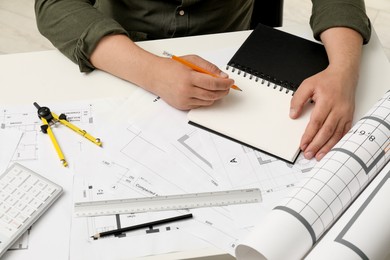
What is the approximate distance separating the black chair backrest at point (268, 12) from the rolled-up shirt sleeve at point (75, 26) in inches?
19.8

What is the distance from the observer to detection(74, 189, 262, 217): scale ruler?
0.83 meters

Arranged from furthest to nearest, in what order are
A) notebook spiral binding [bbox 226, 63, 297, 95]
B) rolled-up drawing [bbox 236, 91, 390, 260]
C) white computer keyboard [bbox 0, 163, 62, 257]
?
notebook spiral binding [bbox 226, 63, 297, 95] < white computer keyboard [bbox 0, 163, 62, 257] < rolled-up drawing [bbox 236, 91, 390, 260]

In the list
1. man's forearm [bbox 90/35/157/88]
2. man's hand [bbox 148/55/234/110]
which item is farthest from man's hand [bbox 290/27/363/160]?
man's forearm [bbox 90/35/157/88]

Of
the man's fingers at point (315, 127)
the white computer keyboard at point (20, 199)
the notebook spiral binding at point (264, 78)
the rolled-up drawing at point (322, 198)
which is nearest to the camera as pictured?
the rolled-up drawing at point (322, 198)

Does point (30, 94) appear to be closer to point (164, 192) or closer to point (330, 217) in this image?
point (164, 192)

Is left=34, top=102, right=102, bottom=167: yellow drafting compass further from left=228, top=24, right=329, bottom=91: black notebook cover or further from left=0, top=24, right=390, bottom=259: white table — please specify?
left=228, top=24, right=329, bottom=91: black notebook cover

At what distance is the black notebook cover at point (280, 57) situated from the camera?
1.04 meters

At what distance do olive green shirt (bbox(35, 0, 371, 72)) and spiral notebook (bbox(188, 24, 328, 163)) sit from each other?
0.09 meters

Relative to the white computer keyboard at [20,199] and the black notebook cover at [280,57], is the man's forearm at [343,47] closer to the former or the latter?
the black notebook cover at [280,57]

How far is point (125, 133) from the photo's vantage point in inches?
37.6

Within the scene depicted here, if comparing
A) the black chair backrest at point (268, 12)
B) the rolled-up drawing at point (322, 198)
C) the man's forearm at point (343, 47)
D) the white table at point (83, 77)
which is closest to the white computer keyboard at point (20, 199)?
the white table at point (83, 77)

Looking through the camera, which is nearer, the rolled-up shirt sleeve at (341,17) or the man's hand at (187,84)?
the man's hand at (187,84)

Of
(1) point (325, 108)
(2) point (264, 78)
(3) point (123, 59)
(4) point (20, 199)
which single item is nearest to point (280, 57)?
(2) point (264, 78)

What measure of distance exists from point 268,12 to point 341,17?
36cm
